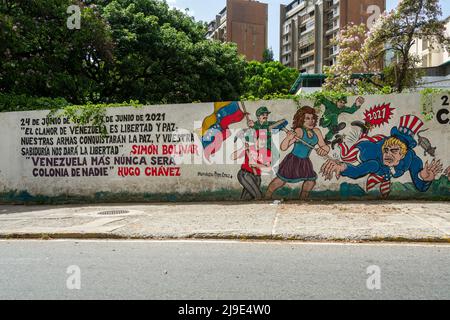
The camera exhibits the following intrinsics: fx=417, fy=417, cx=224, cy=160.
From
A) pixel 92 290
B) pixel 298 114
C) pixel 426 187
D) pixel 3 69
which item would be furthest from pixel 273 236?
pixel 3 69

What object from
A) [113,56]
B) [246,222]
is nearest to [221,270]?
[246,222]

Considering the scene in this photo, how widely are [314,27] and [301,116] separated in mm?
71269

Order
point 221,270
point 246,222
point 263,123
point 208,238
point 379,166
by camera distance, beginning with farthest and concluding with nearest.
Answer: point 263,123, point 379,166, point 246,222, point 208,238, point 221,270

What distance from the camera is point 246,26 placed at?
88125mm

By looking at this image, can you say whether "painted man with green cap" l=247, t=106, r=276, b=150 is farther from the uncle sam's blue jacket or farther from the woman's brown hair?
the uncle sam's blue jacket

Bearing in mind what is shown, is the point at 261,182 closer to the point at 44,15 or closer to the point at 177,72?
the point at 44,15

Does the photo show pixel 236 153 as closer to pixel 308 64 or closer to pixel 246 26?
pixel 308 64

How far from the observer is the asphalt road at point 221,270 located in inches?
164

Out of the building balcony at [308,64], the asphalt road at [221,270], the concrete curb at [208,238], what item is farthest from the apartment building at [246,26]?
the asphalt road at [221,270]

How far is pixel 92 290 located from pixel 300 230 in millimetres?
3630

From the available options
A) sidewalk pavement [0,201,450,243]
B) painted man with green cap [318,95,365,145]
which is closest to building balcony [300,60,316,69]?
painted man with green cap [318,95,365,145]

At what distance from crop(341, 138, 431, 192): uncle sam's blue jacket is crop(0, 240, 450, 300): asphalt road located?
3.80m

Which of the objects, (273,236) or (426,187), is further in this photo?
(426,187)
